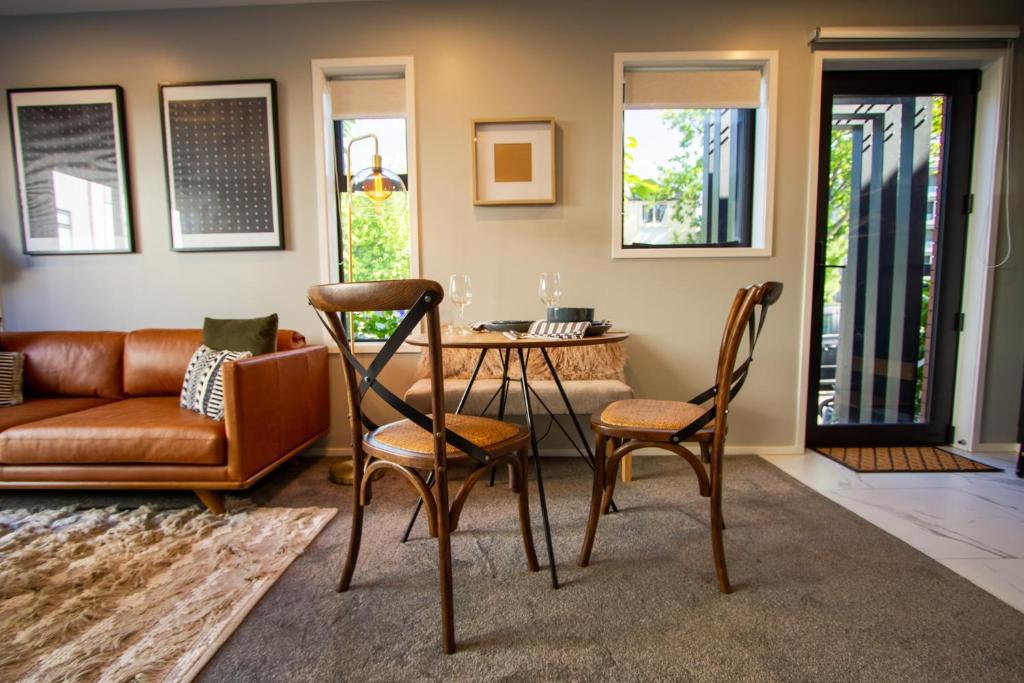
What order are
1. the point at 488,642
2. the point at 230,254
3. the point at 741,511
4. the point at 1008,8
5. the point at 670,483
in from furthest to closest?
the point at 230,254, the point at 1008,8, the point at 670,483, the point at 741,511, the point at 488,642

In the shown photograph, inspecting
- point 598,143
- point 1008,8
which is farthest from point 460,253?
point 1008,8

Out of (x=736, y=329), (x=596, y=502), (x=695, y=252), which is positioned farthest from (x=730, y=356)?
(x=695, y=252)

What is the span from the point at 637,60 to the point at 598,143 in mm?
496

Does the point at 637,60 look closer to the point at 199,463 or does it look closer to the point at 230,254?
the point at 230,254

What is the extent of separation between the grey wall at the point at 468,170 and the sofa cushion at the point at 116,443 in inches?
37.9

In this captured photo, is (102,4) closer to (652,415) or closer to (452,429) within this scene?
(452,429)

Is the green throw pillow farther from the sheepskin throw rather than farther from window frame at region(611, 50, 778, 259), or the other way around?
window frame at region(611, 50, 778, 259)

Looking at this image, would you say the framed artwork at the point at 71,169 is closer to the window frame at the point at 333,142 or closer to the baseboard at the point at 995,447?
the window frame at the point at 333,142

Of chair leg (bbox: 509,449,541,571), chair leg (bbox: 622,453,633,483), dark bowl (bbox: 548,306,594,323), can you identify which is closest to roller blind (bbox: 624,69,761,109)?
dark bowl (bbox: 548,306,594,323)

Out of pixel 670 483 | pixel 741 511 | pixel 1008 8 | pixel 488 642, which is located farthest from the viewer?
pixel 1008 8

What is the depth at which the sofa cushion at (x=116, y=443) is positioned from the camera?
5.83 ft

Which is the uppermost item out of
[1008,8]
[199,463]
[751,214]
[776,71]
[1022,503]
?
[1008,8]

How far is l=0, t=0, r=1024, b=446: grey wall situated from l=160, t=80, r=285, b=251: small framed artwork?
0.08 meters

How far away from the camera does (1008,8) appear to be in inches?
97.2
